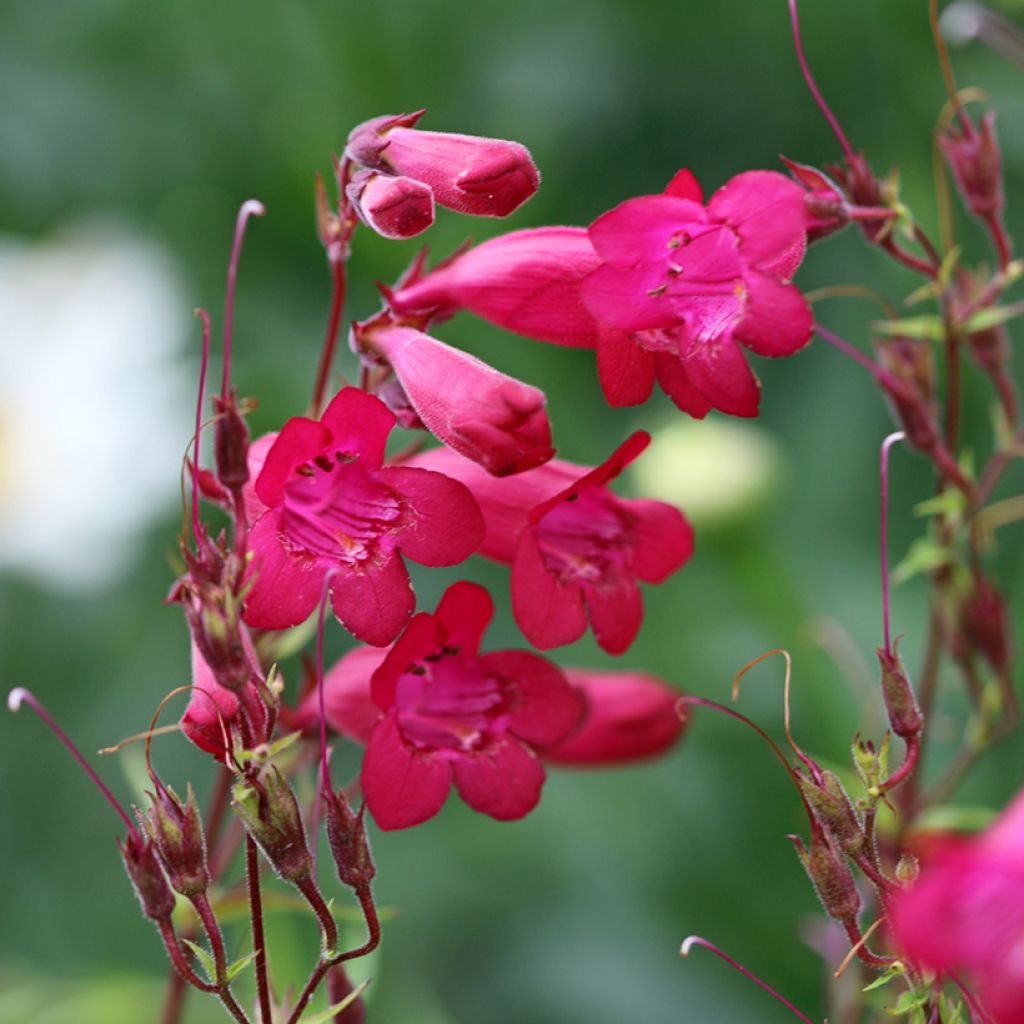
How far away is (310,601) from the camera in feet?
1.70

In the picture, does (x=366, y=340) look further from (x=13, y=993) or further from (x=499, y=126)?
(x=499, y=126)

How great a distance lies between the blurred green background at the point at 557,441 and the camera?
1.10 metres

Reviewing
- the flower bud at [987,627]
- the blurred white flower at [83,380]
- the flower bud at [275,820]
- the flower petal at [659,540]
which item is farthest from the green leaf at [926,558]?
the blurred white flower at [83,380]

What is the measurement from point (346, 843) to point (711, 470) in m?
0.63

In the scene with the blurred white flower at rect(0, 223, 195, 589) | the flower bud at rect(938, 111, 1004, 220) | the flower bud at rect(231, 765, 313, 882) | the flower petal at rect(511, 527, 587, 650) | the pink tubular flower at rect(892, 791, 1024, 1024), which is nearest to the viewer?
the pink tubular flower at rect(892, 791, 1024, 1024)

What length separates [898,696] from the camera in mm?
513

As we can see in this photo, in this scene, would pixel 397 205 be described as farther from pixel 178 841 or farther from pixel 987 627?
pixel 987 627

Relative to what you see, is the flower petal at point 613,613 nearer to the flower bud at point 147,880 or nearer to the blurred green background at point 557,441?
the flower bud at point 147,880

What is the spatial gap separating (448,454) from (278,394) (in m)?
0.65

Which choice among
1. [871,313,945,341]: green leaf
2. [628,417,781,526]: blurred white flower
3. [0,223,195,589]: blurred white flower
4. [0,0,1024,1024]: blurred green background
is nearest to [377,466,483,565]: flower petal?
[871,313,945,341]: green leaf

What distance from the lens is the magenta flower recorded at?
53cm

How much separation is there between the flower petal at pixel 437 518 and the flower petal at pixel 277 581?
0.12 ft

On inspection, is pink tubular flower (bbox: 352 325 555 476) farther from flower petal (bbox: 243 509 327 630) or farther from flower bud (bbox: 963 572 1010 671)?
flower bud (bbox: 963 572 1010 671)

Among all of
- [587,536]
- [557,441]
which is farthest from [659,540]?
[557,441]
